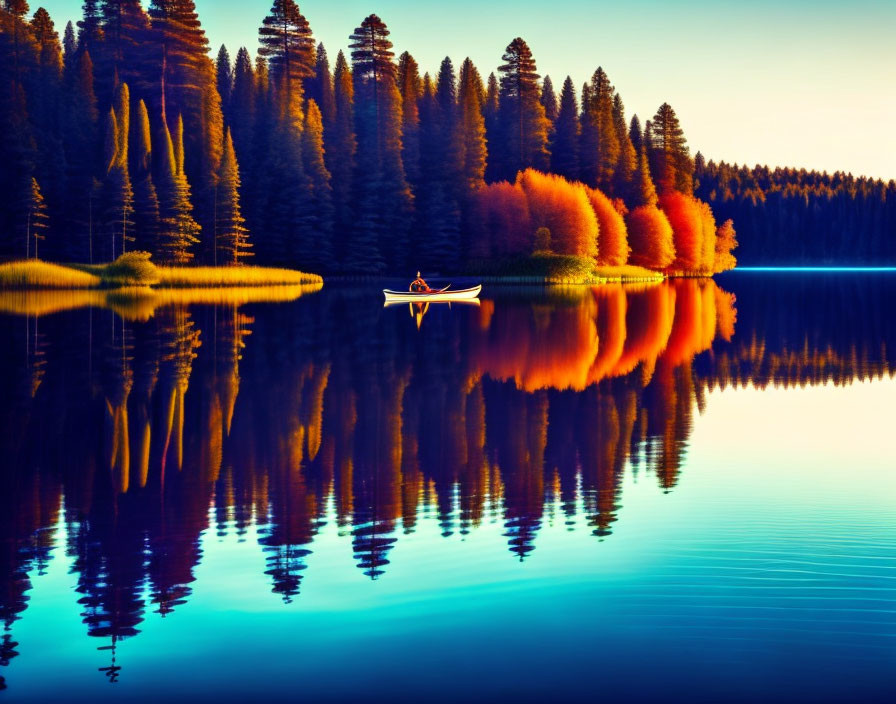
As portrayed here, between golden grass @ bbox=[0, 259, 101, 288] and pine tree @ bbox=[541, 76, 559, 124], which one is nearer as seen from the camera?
golden grass @ bbox=[0, 259, 101, 288]

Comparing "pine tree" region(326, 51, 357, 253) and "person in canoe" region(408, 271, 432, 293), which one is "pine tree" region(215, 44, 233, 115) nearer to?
"pine tree" region(326, 51, 357, 253)

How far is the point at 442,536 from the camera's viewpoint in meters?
11.1

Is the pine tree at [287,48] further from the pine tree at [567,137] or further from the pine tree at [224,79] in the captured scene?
the pine tree at [567,137]

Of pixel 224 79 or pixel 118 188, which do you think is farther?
pixel 224 79

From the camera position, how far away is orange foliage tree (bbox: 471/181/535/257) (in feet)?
326

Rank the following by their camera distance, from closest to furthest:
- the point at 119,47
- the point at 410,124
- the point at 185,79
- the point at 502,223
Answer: the point at 185,79, the point at 119,47, the point at 502,223, the point at 410,124

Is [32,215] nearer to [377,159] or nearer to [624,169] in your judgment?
[377,159]

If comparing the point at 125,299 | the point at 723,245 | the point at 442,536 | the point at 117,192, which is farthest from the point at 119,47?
the point at 442,536

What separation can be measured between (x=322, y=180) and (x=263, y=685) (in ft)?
308

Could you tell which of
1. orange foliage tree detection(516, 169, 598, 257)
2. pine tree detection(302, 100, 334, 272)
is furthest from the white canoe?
pine tree detection(302, 100, 334, 272)

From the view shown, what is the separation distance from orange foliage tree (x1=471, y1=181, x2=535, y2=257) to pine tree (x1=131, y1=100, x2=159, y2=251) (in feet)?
110

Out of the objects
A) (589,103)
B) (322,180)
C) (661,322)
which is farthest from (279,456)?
(589,103)

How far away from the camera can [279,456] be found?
15.5 m

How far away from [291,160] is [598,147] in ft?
144
